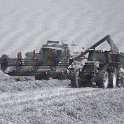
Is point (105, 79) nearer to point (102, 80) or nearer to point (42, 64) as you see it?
point (102, 80)

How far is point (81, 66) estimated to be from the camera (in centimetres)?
1981

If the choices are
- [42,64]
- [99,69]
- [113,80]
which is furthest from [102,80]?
[42,64]

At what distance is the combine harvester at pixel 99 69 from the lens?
63.9 feet

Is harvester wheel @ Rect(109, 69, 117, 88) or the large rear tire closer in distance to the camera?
the large rear tire

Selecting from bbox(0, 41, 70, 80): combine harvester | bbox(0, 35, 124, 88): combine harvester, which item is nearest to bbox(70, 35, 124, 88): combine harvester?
bbox(0, 35, 124, 88): combine harvester

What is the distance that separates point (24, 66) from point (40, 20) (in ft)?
155

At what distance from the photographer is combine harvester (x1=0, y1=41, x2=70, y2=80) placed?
66.9 feet

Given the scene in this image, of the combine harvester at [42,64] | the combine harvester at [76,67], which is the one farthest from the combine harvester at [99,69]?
the combine harvester at [42,64]

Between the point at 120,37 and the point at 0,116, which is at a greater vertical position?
the point at 120,37

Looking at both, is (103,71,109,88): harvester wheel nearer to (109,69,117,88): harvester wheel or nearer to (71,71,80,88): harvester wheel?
(109,69,117,88): harvester wheel

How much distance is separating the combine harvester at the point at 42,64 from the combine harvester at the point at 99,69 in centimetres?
78

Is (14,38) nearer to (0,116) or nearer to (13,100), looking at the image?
(13,100)

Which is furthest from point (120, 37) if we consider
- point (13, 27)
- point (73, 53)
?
point (73, 53)

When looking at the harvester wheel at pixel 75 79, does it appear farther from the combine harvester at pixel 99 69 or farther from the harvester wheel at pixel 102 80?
the harvester wheel at pixel 102 80
